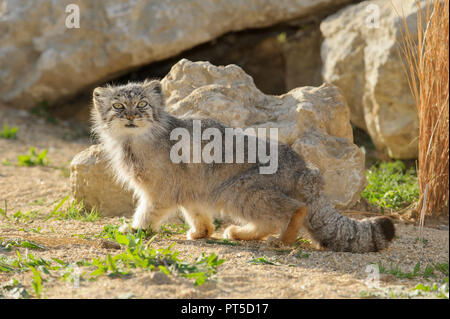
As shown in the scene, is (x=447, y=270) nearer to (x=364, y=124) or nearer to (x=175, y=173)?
(x=175, y=173)

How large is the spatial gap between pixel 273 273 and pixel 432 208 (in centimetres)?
299

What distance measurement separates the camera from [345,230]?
199 inches

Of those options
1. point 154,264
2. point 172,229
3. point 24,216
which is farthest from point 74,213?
point 154,264

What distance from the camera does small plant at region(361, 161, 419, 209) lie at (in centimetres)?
680

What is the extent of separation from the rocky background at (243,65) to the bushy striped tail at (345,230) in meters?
1.20

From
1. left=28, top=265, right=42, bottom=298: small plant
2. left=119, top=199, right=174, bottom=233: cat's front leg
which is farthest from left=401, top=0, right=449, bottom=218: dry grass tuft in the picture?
left=28, top=265, right=42, bottom=298: small plant

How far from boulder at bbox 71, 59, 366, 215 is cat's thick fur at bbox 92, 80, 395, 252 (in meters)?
0.70

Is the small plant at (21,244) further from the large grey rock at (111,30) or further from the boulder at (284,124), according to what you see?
the large grey rock at (111,30)

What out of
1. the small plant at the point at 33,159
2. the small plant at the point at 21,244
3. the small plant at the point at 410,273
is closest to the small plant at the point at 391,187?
the small plant at the point at 410,273

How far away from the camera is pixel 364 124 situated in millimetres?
8938

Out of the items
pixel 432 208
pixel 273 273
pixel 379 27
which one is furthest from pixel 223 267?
pixel 379 27

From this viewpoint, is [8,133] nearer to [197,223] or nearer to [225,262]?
[197,223]

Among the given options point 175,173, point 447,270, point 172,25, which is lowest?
point 447,270

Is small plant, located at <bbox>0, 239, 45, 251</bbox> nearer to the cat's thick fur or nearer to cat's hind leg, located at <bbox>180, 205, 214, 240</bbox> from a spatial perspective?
the cat's thick fur
